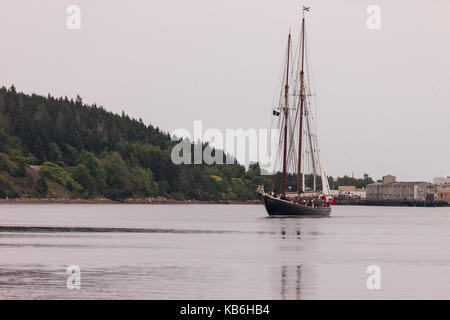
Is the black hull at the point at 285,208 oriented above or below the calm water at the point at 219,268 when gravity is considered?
above

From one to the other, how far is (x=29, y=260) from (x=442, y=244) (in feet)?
163

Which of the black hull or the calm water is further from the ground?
the black hull

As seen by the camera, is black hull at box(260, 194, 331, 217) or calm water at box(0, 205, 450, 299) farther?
black hull at box(260, 194, 331, 217)

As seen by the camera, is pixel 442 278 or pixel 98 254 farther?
pixel 98 254

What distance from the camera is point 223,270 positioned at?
186 feet

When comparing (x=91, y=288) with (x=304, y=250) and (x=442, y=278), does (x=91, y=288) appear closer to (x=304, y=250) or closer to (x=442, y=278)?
(x=442, y=278)

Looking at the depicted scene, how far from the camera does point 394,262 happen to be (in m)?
66.6

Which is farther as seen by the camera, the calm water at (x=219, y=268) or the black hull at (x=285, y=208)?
the black hull at (x=285, y=208)

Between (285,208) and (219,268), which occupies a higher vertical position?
(285,208)

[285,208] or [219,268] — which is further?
[285,208]
